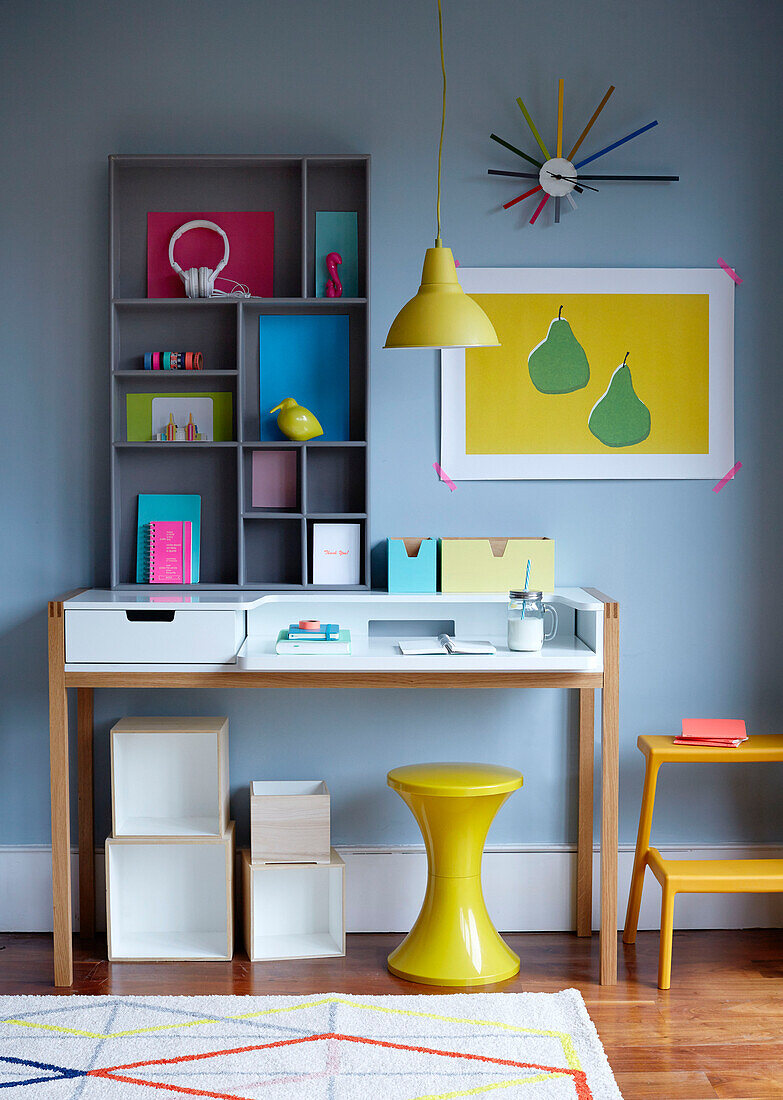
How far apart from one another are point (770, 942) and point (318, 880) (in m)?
1.33

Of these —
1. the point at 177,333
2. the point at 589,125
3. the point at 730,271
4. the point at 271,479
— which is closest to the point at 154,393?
the point at 177,333

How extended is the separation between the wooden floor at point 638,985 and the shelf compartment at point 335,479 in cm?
127

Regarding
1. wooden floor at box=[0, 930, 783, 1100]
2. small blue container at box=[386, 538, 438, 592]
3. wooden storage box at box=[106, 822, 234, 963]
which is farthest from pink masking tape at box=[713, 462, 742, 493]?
wooden storage box at box=[106, 822, 234, 963]

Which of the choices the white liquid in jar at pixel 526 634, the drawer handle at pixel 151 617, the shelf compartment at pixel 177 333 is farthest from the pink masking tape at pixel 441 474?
the drawer handle at pixel 151 617

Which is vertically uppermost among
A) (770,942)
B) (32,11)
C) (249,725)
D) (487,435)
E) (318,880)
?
(32,11)

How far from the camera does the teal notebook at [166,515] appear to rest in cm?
303

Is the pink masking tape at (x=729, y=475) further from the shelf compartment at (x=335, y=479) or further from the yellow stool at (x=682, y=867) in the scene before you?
the shelf compartment at (x=335, y=479)

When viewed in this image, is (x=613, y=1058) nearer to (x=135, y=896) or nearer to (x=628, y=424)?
(x=135, y=896)

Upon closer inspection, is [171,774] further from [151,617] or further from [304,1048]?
[304,1048]

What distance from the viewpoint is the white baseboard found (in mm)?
3041

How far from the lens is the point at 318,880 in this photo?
2934mm

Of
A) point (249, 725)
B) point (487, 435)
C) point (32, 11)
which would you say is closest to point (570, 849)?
point (249, 725)

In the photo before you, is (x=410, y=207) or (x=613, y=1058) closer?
(x=613, y=1058)

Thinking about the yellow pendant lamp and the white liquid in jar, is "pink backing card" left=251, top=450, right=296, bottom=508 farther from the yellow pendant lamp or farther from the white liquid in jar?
the white liquid in jar
